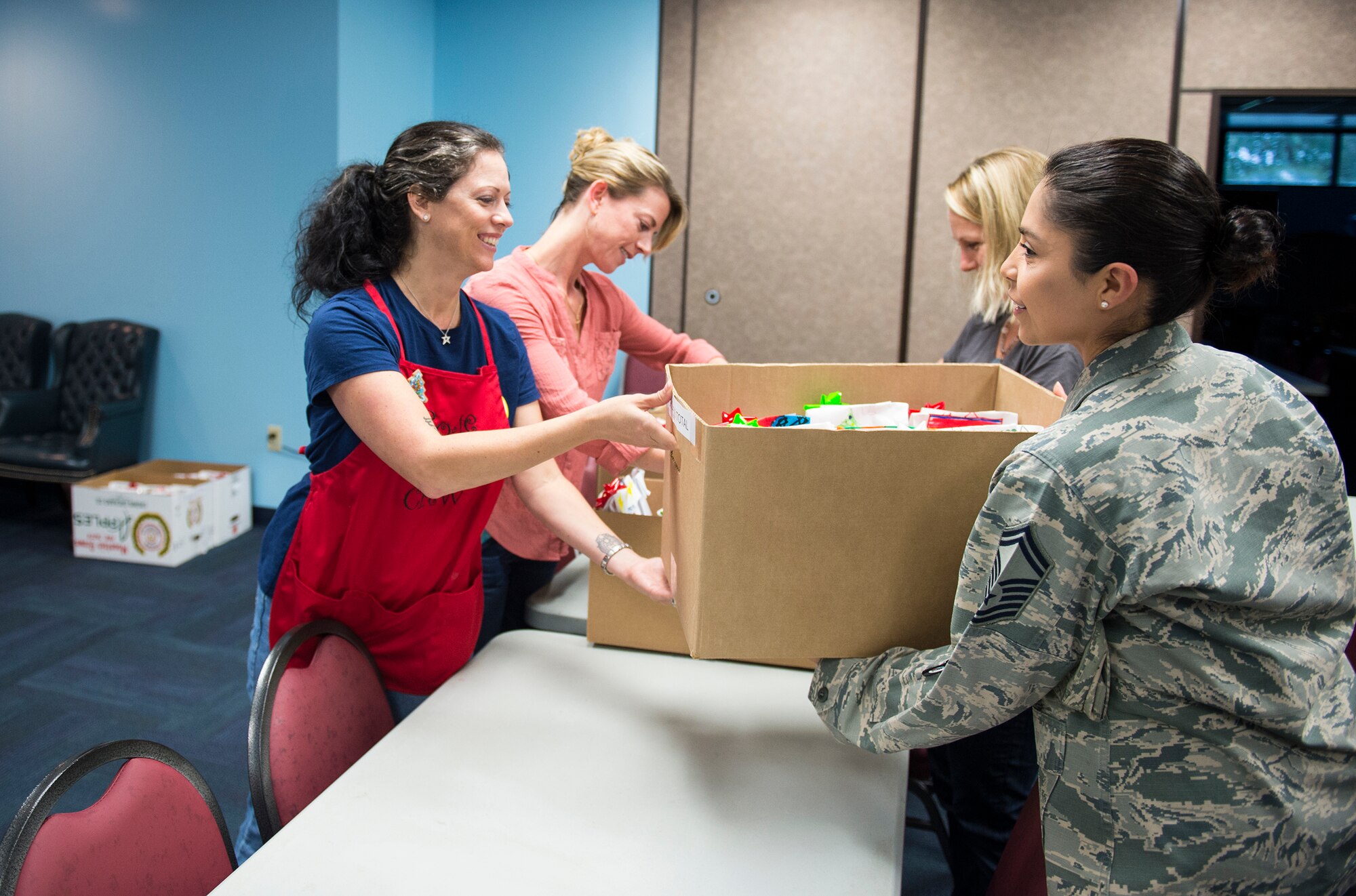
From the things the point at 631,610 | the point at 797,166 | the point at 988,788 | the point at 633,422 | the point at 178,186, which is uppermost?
the point at 797,166

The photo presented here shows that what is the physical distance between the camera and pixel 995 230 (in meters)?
1.95

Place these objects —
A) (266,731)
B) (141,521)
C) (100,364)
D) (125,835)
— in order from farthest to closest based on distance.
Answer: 1. (100,364)
2. (141,521)
3. (266,731)
4. (125,835)

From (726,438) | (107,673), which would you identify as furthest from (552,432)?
(107,673)

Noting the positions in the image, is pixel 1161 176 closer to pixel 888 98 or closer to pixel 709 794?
pixel 709 794

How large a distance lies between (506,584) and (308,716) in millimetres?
544

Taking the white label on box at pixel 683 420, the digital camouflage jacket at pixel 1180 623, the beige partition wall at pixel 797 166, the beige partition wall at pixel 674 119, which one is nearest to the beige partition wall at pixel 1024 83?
the beige partition wall at pixel 797 166

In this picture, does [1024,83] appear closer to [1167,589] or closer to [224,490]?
[1167,589]

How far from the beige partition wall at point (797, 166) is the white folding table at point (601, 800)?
2.94 meters

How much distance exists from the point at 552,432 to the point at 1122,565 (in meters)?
0.75

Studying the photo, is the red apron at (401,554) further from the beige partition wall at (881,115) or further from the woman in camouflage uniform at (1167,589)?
the beige partition wall at (881,115)

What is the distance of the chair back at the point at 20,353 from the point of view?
14.9ft

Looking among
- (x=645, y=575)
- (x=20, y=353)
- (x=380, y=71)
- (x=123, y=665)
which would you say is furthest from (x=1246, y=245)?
(x=20, y=353)

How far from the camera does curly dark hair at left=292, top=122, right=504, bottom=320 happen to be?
140cm

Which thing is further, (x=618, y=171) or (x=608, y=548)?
(x=618, y=171)
